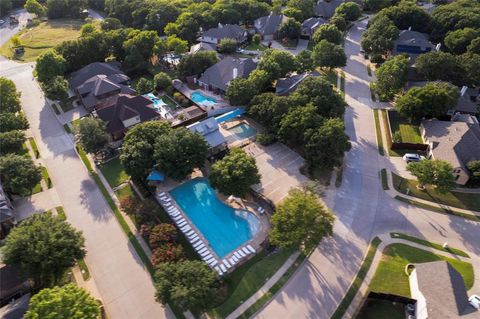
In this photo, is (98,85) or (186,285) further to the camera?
(98,85)

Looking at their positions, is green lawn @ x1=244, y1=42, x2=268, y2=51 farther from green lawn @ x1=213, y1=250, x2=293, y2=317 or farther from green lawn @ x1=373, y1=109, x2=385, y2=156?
green lawn @ x1=213, y1=250, x2=293, y2=317

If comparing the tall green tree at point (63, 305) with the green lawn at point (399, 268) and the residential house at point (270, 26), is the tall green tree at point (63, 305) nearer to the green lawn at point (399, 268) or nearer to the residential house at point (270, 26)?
the green lawn at point (399, 268)

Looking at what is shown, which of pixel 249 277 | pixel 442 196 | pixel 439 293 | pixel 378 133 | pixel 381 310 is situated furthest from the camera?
pixel 378 133

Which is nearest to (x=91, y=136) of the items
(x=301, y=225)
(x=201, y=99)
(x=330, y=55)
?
(x=201, y=99)

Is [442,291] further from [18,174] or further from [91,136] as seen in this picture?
[18,174]

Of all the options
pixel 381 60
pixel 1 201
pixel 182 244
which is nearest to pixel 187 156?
pixel 182 244

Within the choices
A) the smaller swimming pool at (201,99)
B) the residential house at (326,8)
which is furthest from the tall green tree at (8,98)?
the residential house at (326,8)
